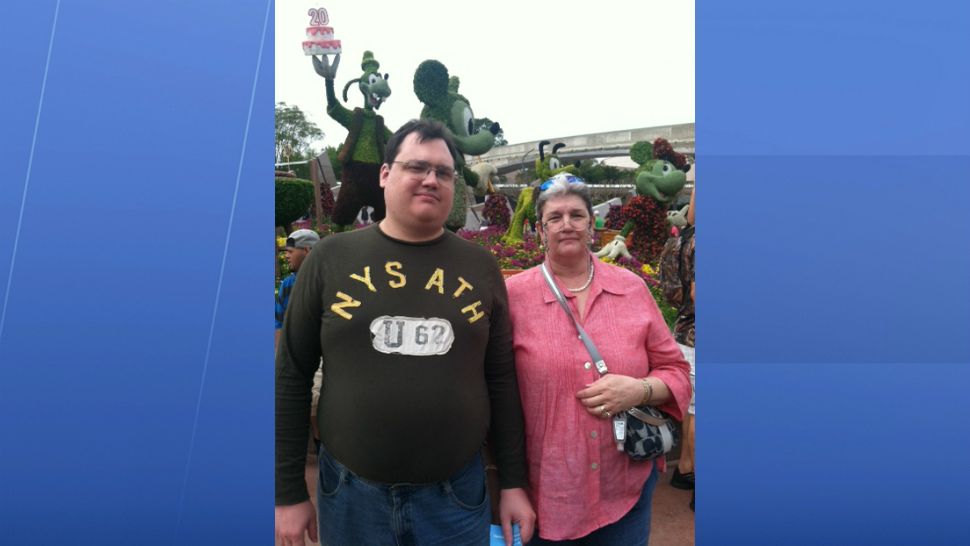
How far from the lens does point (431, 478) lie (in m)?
1.54

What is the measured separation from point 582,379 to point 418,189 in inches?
26.8

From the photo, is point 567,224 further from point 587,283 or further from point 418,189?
point 418,189

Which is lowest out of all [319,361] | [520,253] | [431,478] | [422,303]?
[431,478]

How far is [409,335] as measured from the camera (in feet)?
4.90

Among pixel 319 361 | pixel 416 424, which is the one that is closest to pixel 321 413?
pixel 319 361

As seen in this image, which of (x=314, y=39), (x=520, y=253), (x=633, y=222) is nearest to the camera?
(x=314, y=39)

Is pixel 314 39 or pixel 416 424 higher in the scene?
pixel 314 39

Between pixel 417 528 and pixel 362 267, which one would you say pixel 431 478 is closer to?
pixel 417 528

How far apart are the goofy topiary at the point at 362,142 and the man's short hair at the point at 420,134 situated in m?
4.97

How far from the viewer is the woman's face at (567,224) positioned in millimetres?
1706

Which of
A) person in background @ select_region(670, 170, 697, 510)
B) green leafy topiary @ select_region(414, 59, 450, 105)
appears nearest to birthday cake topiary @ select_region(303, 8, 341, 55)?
green leafy topiary @ select_region(414, 59, 450, 105)

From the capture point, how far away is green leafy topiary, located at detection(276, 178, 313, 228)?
272 inches

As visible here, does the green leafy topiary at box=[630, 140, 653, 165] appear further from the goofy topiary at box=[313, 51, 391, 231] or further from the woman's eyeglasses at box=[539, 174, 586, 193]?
the woman's eyeglasses at box=[539, 174, 586, 193]

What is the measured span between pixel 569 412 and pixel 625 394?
0.16 m
